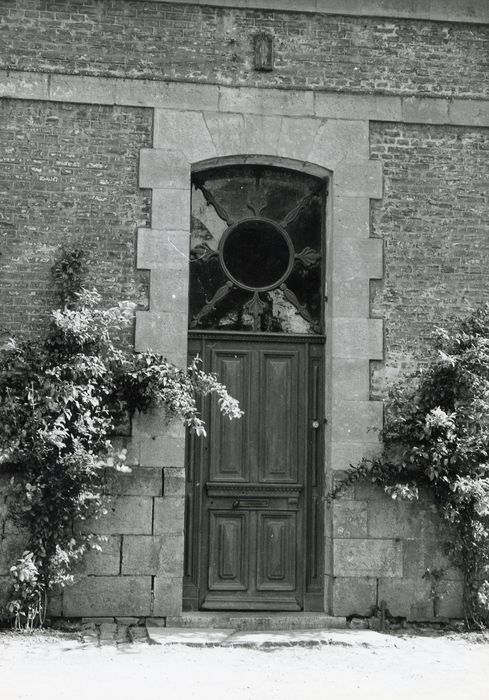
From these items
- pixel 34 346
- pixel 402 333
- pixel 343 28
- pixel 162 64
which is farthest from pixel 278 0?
pixel 34 346

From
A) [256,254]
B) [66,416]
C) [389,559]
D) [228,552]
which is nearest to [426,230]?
[256,254]

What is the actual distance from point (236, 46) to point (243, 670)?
5.64 metres

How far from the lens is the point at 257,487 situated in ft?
29.4

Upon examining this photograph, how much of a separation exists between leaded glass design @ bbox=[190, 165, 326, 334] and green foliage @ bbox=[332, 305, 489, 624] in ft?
3.96

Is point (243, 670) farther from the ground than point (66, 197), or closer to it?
closer to it

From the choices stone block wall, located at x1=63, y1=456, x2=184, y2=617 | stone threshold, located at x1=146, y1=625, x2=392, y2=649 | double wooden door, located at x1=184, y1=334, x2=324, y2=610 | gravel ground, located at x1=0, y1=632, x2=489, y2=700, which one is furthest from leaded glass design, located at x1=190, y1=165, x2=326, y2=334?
gravel ground, located at x1=0, y1=632, x2=489, y2=700

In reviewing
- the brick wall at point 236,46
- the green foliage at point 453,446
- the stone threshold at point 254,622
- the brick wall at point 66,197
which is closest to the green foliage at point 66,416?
the brick wall at point 66,197

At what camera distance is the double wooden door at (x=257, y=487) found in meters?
8.89

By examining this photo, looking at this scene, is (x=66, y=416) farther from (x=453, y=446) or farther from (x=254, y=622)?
(x=453, y=446)

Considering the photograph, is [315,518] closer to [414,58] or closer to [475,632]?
[475,632]

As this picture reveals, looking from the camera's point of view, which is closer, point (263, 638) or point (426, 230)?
point (263, 638)

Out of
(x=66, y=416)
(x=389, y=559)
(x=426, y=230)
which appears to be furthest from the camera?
(x=426, y=230)

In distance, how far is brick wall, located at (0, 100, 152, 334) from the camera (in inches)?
344

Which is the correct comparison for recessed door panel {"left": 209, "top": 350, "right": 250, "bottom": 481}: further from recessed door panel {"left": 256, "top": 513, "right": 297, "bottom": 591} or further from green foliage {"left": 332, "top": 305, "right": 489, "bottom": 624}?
green foliage {"left": 332, "top": 305, "right": 489, "bottom": 624}
